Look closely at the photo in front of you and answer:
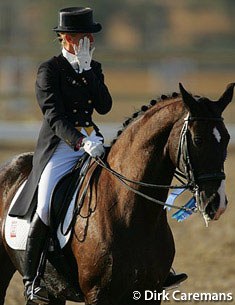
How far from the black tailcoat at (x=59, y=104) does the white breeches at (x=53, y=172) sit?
0.05 m

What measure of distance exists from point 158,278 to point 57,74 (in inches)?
53.8

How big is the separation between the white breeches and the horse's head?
0.88 m

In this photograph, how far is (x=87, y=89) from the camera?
19.3ft

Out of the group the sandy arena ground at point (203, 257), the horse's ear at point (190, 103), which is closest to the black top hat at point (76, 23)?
the horse's ear at point (190, 103)

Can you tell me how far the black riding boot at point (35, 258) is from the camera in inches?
223

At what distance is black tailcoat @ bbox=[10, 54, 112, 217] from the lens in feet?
18.6

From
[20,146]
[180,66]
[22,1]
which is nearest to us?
[20,146]

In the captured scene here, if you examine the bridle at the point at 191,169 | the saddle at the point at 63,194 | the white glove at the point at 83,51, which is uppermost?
the white glove at the point at 83,51

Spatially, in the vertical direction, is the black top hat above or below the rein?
above

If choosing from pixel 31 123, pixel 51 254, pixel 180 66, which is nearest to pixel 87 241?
pixel 51 254

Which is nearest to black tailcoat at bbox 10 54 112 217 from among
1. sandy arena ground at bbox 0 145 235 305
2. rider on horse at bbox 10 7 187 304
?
rider on horse at bbox 10 7 187 304

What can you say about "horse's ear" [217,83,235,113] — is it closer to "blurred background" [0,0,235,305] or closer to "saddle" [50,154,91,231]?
"saddle" [50,154,91,231]

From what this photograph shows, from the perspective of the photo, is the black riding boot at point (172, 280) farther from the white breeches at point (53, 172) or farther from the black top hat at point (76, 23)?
the black top hat at point (76, 23)

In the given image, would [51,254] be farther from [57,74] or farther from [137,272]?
[57,74]
